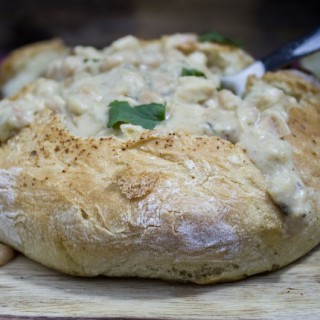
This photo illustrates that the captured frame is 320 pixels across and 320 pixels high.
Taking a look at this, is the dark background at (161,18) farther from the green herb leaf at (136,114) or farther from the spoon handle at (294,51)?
the green herb leaf at (136,114)

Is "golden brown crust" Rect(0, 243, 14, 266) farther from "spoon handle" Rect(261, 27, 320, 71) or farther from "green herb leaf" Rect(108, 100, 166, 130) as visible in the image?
"spoon handle" Rect(261, 27, 320, 71)

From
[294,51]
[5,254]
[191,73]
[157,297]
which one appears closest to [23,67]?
[191,73]

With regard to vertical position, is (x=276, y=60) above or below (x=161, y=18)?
below

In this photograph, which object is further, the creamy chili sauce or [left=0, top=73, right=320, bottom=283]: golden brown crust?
the creamy chili sauce

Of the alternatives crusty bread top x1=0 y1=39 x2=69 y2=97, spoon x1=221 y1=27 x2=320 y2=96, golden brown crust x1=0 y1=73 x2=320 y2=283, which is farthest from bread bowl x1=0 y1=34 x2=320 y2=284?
crusty bread top x1=0 y1=39 x2=69 y2=97

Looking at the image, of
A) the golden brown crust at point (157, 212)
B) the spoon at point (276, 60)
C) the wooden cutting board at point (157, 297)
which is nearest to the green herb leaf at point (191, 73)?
the spoon at point (276, 60)

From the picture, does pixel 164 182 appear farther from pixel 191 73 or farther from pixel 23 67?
pixel 23 67
